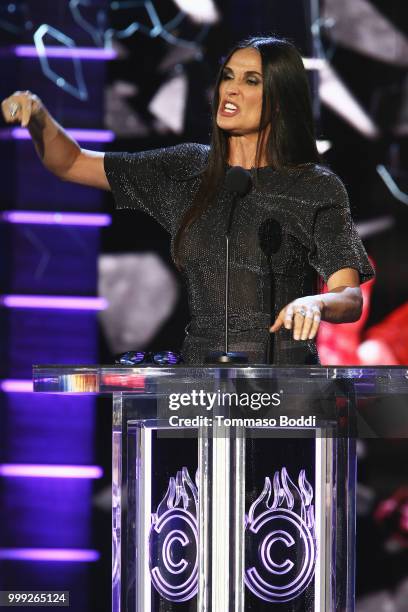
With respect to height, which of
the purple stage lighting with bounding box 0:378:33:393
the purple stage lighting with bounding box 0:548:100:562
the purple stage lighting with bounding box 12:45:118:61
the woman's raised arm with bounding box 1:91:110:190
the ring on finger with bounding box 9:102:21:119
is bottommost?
the purple stage lighting with bounding box 0:548:100:562

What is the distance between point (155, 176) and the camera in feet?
7.41

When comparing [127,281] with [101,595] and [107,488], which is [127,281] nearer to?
[107,488]

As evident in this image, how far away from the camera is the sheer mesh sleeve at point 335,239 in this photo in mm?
2072

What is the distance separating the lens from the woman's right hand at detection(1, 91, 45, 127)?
211 cm

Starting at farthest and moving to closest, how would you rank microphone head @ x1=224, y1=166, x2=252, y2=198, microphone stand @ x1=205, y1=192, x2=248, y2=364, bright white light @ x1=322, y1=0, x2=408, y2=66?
bright white light @ x1=322, y1=0, x2=408, y2=66, microphone head @ x1=224, y1=166, x2=252, y2=198, microphone stand @ x1=205, y1=192, x2=248, y2=364

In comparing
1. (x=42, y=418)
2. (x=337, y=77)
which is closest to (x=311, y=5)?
(x=337, y=77)

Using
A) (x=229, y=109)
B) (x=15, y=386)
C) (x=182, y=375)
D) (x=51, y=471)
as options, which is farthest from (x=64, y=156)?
(x=51, y=471)

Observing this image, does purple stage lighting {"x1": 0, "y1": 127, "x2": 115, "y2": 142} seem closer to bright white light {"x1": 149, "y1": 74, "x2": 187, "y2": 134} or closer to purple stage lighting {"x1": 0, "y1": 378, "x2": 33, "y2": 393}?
bright white light {"x1": 149, "y1": 74, "x2": 187, "y2": 134}

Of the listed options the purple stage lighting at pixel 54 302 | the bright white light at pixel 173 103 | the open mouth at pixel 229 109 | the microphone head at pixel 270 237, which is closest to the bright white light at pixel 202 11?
the bright white light at pixel 173 103

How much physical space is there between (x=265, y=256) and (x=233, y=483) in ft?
1.65

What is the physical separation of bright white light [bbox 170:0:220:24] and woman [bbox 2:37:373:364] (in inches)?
62.0

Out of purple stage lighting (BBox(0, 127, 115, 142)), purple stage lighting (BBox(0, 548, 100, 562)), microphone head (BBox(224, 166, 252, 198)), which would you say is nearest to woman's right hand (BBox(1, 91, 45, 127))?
microphone head (BBox(224, 166, 252, 198))

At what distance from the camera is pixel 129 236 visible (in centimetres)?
375

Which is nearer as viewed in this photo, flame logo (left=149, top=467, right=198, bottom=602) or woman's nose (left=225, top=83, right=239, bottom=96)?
flame logo (left=149, top=467, right=198, bottom=602)
